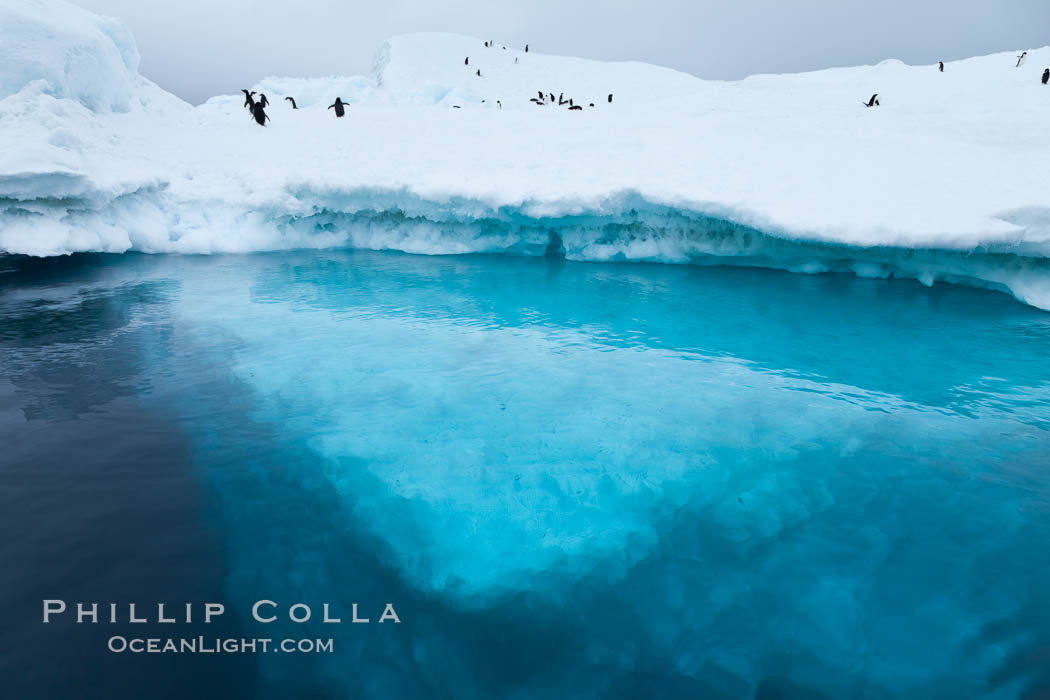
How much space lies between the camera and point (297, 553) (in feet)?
9.53

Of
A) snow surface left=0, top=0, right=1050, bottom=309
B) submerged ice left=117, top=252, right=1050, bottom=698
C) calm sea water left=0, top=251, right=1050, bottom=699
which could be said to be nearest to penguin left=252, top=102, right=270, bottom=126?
snow surface left=0, top=0, right=1050, bottom=309

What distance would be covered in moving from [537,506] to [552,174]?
287 inches

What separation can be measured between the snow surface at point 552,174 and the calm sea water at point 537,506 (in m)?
1.96

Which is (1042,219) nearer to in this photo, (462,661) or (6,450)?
(462,661)

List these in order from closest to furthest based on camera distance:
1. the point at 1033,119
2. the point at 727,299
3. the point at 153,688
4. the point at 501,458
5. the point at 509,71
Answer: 1. the point at 153,688
2. the point at 501,458
3. the point at 727,299
4. the point at 1033,119
5. the point at 509,71

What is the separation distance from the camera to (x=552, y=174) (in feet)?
30.8

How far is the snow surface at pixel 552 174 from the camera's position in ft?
A: 24.0

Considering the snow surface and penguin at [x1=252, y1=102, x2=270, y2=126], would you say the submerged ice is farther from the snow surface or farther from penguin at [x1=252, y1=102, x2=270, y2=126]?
penguin at [x1=252, y1=102, x2=270, y2=126]

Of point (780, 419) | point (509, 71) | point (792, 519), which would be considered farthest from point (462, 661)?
point (509, 71)

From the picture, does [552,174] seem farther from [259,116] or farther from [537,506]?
[259,116]

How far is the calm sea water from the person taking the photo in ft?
7.68

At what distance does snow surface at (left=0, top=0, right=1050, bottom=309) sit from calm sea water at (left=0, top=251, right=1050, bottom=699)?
1960 millimetres

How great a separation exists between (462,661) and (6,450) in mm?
3456

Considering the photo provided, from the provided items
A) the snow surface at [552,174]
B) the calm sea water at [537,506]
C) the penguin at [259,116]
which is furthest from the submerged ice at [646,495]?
the penguin at [259,116]
